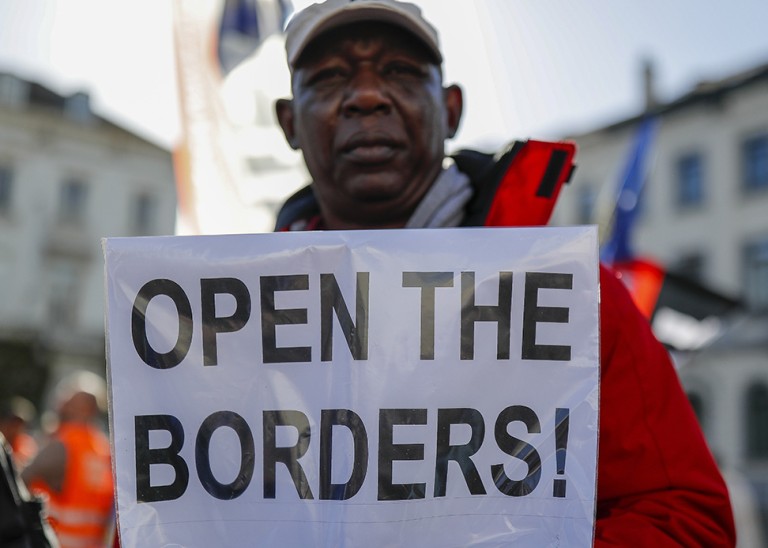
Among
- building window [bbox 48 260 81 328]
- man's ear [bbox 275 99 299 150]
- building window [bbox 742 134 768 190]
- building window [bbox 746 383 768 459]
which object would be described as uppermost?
building window [bbox 742 134 768 190]

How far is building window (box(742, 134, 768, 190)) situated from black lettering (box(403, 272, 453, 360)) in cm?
2779

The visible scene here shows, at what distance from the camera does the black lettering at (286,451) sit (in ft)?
4.54

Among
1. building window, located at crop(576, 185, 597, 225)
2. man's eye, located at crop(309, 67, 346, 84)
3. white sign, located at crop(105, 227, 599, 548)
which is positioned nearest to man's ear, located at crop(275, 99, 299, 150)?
man's eye, located at crop(309, 67, 346, 84)

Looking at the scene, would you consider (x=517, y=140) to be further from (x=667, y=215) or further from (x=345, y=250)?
(x=667, y=215)

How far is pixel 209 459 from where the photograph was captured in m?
1.41

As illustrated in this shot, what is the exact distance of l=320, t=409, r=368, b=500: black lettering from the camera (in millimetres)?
1374

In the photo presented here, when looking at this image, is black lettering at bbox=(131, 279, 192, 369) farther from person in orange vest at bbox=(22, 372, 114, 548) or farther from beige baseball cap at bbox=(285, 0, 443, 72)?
person in orange vest at bbox=(22, 372, 114, 548)

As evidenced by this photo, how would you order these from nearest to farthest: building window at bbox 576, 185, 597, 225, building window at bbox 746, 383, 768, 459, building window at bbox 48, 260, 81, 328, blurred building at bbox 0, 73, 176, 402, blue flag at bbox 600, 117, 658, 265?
blue flag at bbox 600, 117, 658, 265 → building window at bbox 746, 383, 768, 459 → building window at bbox 576, 185, 597, 225 → blurred building at bbox 0, 73, 176, 402 → building window at bbox 48, 260, 81, 328

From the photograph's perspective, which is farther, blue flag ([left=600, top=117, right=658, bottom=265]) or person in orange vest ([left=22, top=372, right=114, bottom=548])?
blue flag ([left=600, top=117, right=658, bottom=265])

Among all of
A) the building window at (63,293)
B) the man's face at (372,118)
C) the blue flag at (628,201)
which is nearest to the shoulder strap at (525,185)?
the man's face at (372,118)

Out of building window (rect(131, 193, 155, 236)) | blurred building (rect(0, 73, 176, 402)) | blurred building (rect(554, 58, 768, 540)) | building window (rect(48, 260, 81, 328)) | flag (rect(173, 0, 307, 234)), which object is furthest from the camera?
building window (rect(131, 193, 155, 236))

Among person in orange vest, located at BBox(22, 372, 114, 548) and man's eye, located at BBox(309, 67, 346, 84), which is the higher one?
man's eye, located at BBox(309, 67, 346, 84)

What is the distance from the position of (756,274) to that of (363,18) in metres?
27.6

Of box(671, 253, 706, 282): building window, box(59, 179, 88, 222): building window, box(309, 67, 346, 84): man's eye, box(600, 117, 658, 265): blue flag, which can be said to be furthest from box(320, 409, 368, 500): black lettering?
box(59, 179, 88, 222): building window
